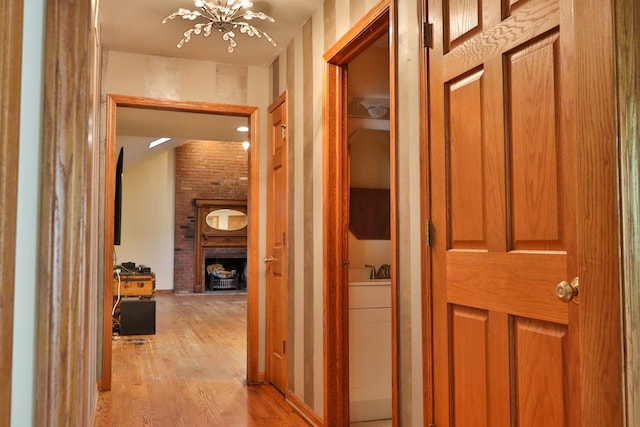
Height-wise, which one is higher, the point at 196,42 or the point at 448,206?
the point at 196,42

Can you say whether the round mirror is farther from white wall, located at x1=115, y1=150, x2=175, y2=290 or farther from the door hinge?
the door hinge

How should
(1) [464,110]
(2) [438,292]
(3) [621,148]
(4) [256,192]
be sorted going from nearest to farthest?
1. (3) [621,148]
2. (1) [464,110]
3. (2) [438,292]
4. (4) [256,192]

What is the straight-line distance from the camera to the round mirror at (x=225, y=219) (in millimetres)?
12867

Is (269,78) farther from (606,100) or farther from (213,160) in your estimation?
(213,160)

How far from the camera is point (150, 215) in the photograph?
12.5 metres

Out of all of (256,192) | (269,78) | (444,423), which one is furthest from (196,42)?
(444,423)

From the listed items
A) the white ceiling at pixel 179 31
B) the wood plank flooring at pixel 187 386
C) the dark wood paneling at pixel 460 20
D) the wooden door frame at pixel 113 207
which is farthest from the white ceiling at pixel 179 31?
the wood plank flooring at pixel 187 386

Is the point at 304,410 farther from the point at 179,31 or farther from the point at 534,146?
the point at 179,31

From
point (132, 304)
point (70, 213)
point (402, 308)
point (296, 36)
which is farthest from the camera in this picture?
point (132, 304)

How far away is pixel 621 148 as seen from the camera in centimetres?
119

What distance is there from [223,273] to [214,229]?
107 centimetres

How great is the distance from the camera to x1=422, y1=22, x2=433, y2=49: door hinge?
204 cm

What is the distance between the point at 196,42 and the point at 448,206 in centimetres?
280

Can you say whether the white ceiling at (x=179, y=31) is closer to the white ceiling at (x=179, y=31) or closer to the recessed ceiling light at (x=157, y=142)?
the white ceiling at (x=179, y=31)
